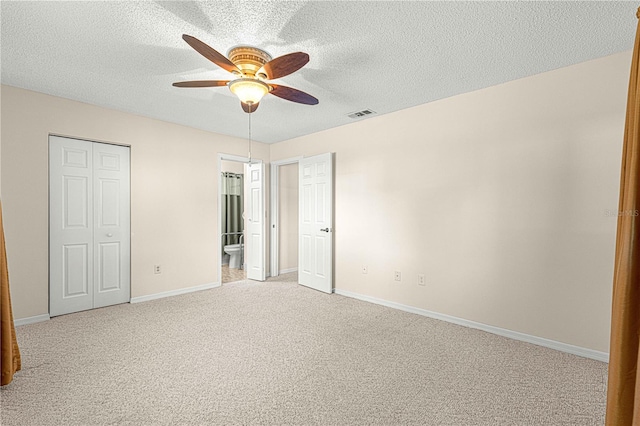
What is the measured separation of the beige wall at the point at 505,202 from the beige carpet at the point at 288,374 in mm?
388

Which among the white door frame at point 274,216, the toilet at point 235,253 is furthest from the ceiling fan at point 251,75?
the toilet at point 235,253

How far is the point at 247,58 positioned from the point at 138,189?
2857mm

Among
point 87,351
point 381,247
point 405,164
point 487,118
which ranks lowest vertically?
point 87,351

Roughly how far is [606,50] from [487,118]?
3.22ft

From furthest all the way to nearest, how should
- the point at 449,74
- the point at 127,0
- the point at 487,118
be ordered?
the point at 487,118
the point at 449,74
the point at 127,0

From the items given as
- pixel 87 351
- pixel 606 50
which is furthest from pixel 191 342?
pixel 606 50

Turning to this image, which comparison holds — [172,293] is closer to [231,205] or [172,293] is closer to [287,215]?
[287,215]

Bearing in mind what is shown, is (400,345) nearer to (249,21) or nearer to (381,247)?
(381,247)

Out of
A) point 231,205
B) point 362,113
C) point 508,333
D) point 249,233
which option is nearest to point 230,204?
point 231,205

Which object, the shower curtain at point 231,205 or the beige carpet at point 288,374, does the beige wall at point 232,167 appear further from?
the beige carpet at point 288,374

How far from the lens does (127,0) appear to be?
188cm

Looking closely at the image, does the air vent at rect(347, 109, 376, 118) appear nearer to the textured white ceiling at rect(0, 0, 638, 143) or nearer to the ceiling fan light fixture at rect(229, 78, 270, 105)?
the textured white ceiling at rect(0, 0, 638, 143)

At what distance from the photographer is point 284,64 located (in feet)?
6.66

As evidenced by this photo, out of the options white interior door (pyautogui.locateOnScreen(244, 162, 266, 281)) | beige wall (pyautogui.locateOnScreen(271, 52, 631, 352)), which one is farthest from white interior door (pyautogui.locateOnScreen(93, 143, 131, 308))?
beige wall (pyautogui.locateOnScreen(271, 52, 631, 352))
